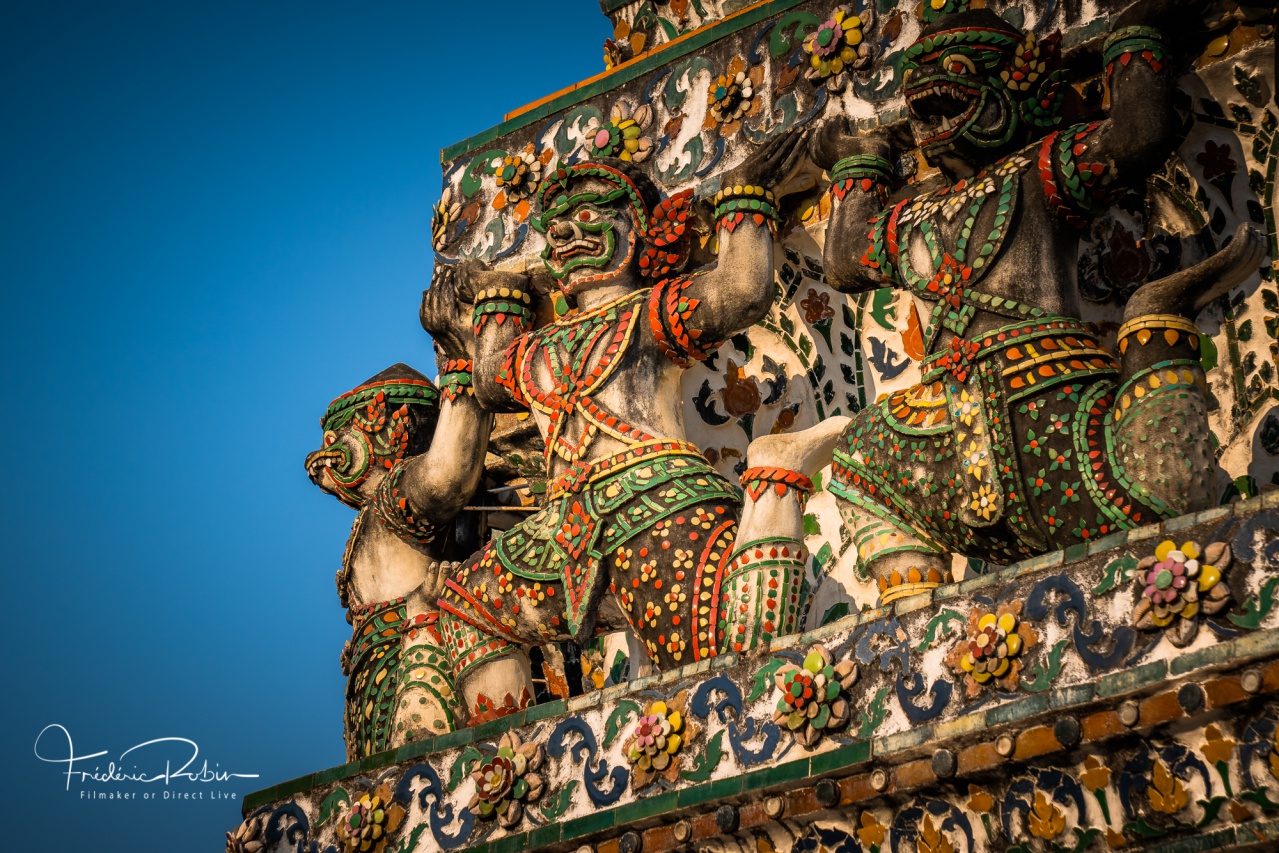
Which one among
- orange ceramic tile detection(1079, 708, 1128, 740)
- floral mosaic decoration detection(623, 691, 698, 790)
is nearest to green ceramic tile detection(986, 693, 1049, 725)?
orange ceramic tile detection(1079, 708, 1128, 740)

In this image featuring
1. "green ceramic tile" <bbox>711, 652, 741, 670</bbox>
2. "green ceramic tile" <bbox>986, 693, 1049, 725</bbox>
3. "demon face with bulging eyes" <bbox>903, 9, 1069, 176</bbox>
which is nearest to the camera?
"green ceramic tile" <bbox>986, 693, 1049, 725</bbox>

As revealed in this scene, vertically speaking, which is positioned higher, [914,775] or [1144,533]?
[1144,533]

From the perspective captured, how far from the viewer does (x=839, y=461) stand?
6953 mm

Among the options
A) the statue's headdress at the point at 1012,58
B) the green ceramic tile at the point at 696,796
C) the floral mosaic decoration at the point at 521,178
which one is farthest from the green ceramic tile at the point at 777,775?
the floral mosaic decoration at the point at 521,178

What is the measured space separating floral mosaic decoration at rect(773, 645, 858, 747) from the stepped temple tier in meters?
0.01

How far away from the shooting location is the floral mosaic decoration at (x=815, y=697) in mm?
6113

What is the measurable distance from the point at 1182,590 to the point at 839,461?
1668 millimetres

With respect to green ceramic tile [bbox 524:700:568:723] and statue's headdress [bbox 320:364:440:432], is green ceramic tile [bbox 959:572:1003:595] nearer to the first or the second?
green ceramic tile [bbox 524:700:568:723]

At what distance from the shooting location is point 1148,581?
560cm

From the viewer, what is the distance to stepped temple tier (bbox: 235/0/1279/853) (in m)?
5.69

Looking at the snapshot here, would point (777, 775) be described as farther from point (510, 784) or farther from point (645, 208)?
point (645, 208)

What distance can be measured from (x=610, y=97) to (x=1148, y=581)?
369cm

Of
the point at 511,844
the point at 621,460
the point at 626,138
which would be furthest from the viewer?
the point at 626,138

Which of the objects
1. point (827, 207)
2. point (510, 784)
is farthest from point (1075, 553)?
point (827, 207)
